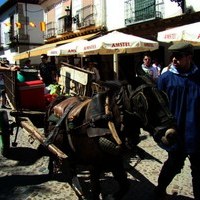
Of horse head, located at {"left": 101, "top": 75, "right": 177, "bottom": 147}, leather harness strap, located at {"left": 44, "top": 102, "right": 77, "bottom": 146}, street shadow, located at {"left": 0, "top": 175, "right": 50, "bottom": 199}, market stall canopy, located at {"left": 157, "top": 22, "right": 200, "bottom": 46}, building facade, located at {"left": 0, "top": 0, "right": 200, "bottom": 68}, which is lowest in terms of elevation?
street shadow, located at {"left": 0, "top": 175, "right": 50, "bottom": 199}

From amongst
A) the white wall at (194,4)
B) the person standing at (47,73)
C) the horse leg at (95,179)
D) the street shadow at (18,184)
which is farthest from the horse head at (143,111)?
the white wall at (194,4)

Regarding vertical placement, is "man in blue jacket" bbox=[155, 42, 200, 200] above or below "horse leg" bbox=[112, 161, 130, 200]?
above

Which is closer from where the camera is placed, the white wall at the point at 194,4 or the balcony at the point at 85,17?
the white wall at the point at 194,4

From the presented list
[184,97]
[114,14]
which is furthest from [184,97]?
[114,14]

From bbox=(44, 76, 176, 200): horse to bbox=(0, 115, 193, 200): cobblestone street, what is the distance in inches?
22.7

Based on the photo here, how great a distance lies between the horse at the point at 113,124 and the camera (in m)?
3.49

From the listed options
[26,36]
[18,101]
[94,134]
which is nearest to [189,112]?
[94,134]

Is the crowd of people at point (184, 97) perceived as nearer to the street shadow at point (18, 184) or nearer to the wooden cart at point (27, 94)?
the wooden cart at point (27, 94)

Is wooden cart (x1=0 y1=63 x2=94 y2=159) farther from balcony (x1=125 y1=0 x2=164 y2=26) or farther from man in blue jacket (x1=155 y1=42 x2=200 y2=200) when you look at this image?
balcony (x1=125 y1=0 x2=164 y2=26)

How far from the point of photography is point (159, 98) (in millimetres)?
3494

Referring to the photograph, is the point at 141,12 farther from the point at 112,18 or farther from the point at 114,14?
the point at 112,18

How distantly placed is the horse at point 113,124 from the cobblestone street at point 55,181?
0.58 meters

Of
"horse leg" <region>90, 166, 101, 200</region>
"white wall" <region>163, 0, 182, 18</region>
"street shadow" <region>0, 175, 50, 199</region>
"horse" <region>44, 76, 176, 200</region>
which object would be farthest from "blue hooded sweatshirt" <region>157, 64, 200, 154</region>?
"white wall" <region>163, 0, 182, 18</region>

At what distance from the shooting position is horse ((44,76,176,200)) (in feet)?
11.5
